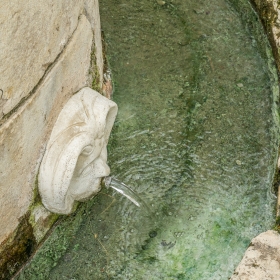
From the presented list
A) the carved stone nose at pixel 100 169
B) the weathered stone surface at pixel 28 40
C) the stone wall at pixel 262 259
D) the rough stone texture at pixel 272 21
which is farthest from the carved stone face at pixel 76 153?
the rough stone texture at pixel 272 21

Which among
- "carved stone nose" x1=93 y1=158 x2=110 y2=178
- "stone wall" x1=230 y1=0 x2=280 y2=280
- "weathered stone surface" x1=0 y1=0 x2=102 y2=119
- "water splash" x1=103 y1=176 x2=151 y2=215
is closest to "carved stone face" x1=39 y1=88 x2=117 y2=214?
"carved stone nose" x1=93 y1=158 x2=110 y2=178

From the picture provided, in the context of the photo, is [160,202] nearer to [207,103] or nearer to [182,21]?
[207,103]

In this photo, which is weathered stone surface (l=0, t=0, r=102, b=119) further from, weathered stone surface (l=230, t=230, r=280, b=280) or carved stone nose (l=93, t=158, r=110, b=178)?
weathered stone surface (l=230, t=230, r=280, b=280)

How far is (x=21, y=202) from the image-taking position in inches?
95.6

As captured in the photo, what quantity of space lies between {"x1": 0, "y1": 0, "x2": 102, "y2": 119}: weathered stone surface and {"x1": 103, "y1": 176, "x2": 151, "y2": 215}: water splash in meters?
0.77

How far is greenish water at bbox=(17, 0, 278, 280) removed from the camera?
2.72 meters

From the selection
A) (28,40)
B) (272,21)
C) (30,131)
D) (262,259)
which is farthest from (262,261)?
(272,21)

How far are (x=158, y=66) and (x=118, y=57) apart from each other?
240 mm

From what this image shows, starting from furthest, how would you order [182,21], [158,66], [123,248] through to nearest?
1. [182,21]
2. [158,66]
3. [123,248]

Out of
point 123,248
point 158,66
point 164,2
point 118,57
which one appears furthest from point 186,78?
point 123,248

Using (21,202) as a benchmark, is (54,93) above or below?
above

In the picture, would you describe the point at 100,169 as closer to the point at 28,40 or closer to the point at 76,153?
the point at 76,153

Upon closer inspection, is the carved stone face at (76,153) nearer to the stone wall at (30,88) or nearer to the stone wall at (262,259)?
the stone wall at (30,88)

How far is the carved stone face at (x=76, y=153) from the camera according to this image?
7.89ft
